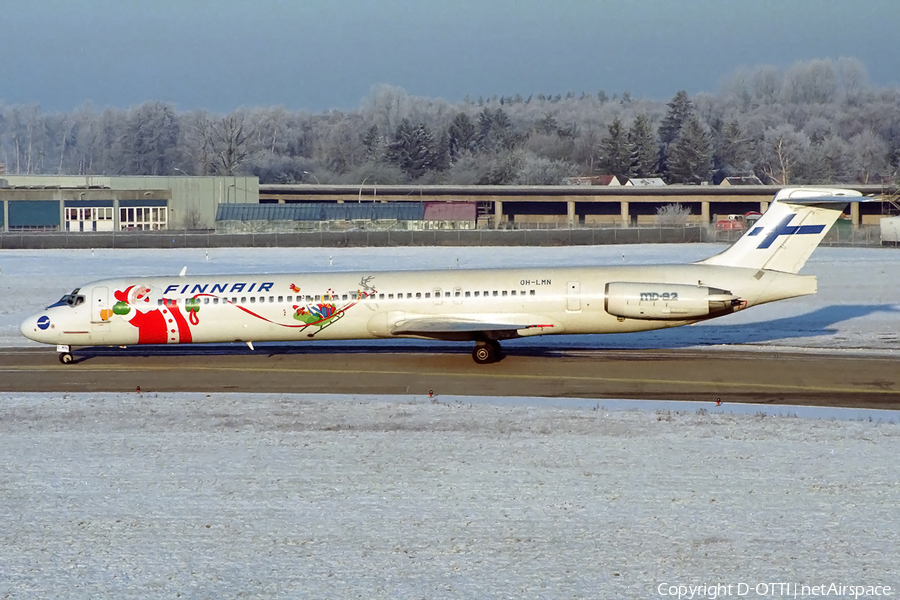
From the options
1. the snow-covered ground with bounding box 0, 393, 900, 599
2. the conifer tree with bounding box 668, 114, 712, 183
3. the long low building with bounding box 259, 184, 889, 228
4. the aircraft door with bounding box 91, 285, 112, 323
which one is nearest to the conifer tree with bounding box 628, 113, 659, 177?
the conifer tree with bounding box 668, 114, 712, 183

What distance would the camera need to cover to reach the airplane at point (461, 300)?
26.6 meters

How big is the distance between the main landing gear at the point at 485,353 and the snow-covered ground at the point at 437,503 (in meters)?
6.42

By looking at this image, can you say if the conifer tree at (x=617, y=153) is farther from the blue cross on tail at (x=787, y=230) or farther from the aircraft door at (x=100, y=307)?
the aircraft door at (x=100, y=307)

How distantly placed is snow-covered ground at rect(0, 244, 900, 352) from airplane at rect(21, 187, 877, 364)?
4011 millimetres

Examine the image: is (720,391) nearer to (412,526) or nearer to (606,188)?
(412,526)

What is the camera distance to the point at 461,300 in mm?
27562

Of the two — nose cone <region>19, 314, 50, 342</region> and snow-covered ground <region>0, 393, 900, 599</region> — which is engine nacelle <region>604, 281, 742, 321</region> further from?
nose cone <region>19, 314, 50, 342</region>

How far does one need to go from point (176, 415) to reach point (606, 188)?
94.9 m

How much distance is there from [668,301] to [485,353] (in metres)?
4.99

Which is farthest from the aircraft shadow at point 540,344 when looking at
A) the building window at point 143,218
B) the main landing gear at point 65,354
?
the building window at point 143,218

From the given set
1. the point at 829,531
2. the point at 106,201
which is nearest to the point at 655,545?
the point at 829,531

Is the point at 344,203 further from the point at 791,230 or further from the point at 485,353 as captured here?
the point at 791,230

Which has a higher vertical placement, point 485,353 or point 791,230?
point 791,230

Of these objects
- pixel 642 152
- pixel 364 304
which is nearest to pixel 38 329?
pixel 364 304
